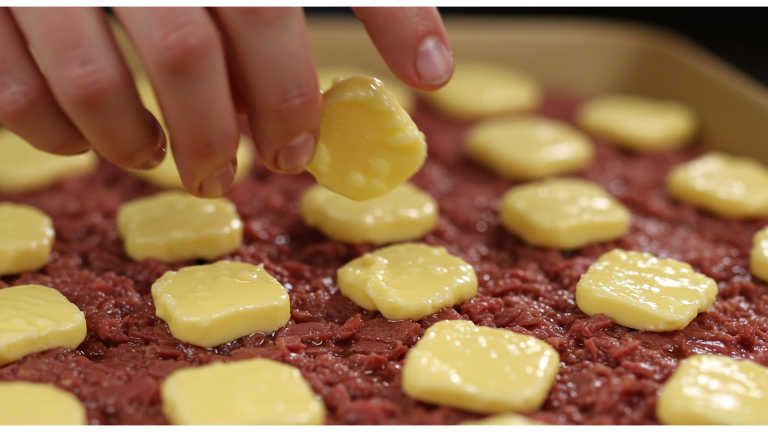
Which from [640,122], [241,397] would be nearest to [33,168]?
[241,397]

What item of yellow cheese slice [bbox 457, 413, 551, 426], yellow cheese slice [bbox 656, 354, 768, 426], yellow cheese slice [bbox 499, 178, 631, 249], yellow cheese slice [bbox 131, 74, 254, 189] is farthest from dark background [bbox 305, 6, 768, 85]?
yellow cheese slice [bbox 457, 413, 551, 426]

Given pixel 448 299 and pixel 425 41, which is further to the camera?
pixel 448 299

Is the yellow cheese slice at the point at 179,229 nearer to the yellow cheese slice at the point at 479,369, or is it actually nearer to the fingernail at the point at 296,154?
the fingernail at the point at 296,154

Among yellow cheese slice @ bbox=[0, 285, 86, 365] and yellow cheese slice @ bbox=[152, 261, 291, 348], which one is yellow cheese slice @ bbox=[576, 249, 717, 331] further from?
yellow cheese slice @ bbox=[0, 285, 86, 365]

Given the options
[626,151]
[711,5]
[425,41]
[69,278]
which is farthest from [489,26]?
[69,278]
